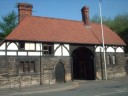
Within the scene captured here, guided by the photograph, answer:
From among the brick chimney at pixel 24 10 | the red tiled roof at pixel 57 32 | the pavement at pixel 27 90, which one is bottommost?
the pavement at pixel 27 90

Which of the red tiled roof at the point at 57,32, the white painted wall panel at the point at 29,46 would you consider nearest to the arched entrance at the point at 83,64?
the red tiled roof at the point at 57,32

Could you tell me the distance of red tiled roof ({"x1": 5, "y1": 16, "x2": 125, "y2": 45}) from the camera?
24263mm

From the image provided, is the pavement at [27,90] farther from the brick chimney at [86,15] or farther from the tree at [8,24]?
the tree at [8,24]

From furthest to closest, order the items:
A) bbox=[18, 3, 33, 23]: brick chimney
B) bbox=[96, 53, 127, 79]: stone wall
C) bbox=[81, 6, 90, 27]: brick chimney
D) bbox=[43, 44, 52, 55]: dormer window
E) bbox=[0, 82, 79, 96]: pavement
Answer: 1. bbox=[81, 6, 90, 27]: brick chimney
2. bbox=[96, 53, 127, 79]: stone wall
3. bbox=[18, 3, 33, 23]: brick chimney
4. bbox=[43, 44, 52, 55]: dormer window
5. bbox=[0, 82, 79, 96]: pavement

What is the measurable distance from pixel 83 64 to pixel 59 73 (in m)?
6.53

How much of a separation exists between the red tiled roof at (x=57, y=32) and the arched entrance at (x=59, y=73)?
2.95 metres

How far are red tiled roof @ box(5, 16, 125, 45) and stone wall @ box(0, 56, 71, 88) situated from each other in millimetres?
2183

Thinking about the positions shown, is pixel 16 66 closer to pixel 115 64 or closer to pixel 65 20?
pixel 65 20

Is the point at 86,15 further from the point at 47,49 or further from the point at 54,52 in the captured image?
the point at 47,49

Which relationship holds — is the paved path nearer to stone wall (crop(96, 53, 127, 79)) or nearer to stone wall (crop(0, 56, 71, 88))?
stone wall (crop(0, 56, 71, 88))

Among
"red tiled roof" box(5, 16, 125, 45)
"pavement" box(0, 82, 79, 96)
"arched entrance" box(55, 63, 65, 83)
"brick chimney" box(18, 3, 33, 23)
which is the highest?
"brick chimney" box(18, 3, 33, 23)

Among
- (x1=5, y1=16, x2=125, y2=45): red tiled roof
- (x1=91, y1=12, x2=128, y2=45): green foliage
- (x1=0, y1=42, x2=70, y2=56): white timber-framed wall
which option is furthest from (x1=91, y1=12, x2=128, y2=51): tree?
(x1=0, y1=42, x2=70, y2=56): white timber-framed wall

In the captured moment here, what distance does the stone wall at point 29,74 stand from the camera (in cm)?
2195

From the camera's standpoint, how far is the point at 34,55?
2366 cm
